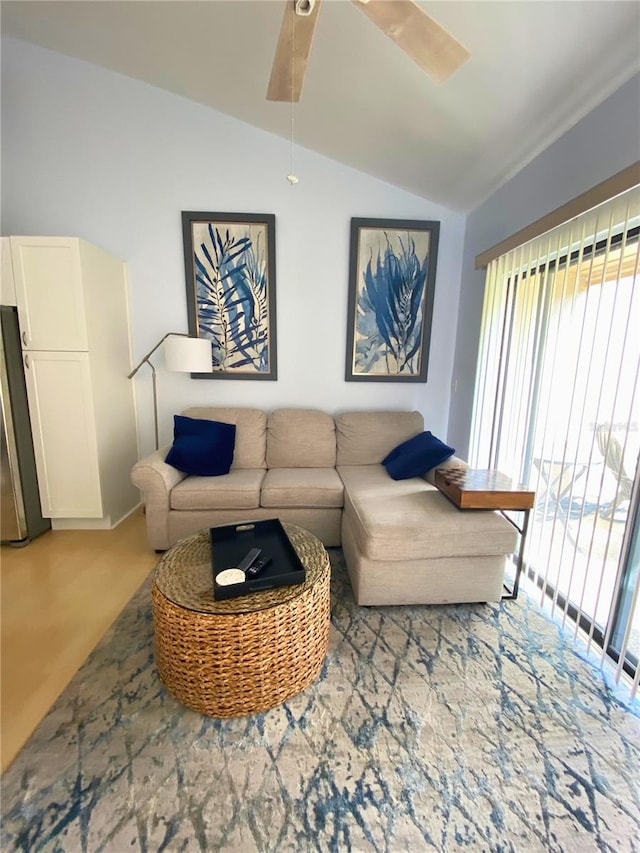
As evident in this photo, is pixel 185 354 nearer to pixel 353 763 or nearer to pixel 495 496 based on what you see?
pixel 495 496

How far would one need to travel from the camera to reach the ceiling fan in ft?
3.30

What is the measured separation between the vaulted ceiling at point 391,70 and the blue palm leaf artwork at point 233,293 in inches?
31.2

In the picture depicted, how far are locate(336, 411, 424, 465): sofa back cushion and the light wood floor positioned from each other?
1.52 m

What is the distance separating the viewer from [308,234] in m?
2.80

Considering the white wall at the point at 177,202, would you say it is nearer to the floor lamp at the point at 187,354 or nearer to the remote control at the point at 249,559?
the floor lamp at the point at 187,354

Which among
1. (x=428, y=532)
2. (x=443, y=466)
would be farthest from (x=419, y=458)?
(x=428, y=532)

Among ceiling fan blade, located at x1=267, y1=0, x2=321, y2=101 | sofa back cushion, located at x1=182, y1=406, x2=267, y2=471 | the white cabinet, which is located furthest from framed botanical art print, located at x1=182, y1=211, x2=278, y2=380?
ceiling fan blade, located at x1=267, y1=0, x2=321, y2=101

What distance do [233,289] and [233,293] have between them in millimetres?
30

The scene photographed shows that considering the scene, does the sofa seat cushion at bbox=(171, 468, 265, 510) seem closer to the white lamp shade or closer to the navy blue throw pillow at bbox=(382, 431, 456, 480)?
the white lamp shade

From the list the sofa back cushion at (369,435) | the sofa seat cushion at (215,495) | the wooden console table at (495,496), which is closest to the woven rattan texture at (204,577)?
the sofa seat cushion at (215,495)

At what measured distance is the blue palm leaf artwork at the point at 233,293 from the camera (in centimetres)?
276

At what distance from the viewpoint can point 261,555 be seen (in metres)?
1.47

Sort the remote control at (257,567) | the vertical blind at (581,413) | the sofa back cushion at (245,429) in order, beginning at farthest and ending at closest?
the sofa back cushion at (245,429) → the vertical blind at (581,413) → the remote control at (257,567)

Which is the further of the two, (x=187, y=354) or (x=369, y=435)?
(x=369, y=435)
